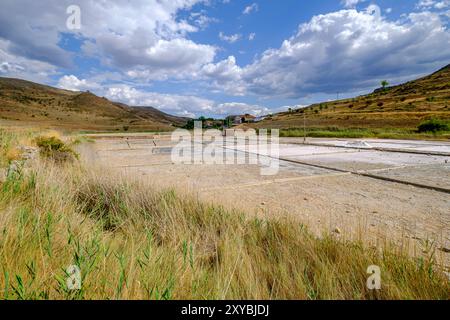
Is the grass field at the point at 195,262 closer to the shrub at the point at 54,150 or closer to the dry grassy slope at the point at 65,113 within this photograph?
the shrub at the point at 54,150

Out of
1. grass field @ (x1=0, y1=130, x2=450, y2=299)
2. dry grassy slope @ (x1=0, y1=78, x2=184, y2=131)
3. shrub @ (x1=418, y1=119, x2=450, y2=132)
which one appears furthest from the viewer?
dry grassy slope @ (x1=0, y1=78, x2=184, y2=131)

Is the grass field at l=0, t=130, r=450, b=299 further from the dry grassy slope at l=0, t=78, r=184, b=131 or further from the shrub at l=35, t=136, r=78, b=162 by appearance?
the dry grassy slope at l=0, t=78, r=184, b=131

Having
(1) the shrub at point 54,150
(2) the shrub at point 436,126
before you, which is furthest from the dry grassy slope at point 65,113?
(2) the shrub at point 436,126

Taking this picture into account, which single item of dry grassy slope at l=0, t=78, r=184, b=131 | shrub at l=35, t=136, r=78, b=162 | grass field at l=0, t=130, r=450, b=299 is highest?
dry grassy slope at l=0, t=78, r=184, b=131

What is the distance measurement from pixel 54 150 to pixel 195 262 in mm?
7613

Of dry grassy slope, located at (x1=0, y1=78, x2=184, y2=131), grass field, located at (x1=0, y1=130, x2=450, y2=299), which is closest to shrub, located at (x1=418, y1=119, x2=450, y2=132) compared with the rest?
grass field, located at (x1=0, y1=130, x2=450, y2=299)

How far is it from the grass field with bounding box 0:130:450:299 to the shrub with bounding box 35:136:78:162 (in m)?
4.77

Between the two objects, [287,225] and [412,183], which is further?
[412,183]

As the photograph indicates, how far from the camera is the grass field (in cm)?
144

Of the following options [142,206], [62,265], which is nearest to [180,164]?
[142,206]

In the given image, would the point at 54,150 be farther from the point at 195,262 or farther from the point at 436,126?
the point at 436,126

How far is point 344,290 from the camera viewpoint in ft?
5.19
